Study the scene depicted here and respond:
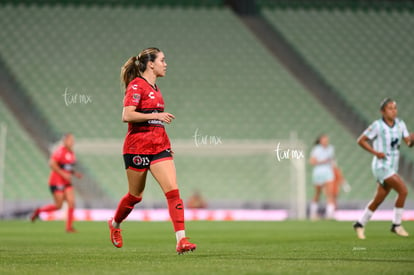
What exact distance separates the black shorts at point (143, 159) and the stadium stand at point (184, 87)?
14637mm

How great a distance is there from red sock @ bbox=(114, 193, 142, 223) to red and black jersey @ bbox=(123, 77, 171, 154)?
2.25ft

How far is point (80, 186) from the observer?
79.4 feet

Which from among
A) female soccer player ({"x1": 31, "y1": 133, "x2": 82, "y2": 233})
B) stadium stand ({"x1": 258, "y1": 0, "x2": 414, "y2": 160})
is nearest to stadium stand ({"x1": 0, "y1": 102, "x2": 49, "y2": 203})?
female soccer player ({"x1": 31, "y1": 133, "x2": 82, "y2": 233})

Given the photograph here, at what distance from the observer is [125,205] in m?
9.82

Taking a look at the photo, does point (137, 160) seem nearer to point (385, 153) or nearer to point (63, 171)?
point (385, 153)

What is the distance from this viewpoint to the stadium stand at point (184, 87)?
24.8m

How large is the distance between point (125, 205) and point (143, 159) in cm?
88

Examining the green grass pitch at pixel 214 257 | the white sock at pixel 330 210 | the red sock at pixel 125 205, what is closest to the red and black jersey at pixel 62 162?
the green grass pitch at pixel 214 257

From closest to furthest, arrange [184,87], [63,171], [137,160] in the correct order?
[137,160] → [63,171] → [184,87]

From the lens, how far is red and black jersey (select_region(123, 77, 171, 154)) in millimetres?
9203

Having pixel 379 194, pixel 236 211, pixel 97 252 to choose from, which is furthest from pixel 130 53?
pixel 97 252

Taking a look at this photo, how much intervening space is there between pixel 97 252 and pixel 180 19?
800 inches

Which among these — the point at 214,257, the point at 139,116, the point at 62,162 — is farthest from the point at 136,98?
Result: the point at 62,162

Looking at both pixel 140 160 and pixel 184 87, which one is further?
pixel 184 87
